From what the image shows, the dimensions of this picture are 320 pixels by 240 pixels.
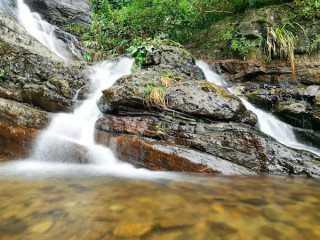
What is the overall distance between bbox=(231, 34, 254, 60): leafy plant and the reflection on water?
19.2ft

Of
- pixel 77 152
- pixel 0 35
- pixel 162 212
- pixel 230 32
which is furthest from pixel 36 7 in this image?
pixel 162 212

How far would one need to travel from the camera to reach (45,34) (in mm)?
10617

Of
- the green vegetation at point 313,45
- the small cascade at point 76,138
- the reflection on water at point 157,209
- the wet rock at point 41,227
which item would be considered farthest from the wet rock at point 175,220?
the green vegetation at point 313,45

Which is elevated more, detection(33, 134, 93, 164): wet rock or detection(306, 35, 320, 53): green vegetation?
detection(306, 35, 320, 53): green vegetation

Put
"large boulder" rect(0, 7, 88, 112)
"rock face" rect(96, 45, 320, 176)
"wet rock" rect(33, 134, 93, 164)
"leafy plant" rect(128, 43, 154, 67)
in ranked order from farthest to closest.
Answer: "leafy plant" rect(128, 43, 154, 67), "large boulder" rect(0, 7, 88, 112), "wet rock" rect(33, 134, 93, 164), "rock face" rect(96, 45, 320, 176)

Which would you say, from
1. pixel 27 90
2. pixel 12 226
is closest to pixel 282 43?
pixel 27 90

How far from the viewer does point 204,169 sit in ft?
12.1

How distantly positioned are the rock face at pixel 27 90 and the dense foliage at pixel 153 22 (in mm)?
3705

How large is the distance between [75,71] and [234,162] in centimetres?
492

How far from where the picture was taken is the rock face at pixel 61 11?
1283cm

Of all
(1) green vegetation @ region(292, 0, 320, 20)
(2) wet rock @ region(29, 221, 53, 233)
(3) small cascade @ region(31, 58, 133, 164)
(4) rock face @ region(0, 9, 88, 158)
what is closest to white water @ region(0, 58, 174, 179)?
(3) small cascade @ region(31, 58, 133, 164)

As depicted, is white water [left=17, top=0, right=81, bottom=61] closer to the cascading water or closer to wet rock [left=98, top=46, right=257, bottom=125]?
the cascading water

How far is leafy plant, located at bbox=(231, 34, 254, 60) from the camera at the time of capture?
309 inches

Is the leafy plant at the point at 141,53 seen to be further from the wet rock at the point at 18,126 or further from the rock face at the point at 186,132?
the wet rock at the point at 18,126
